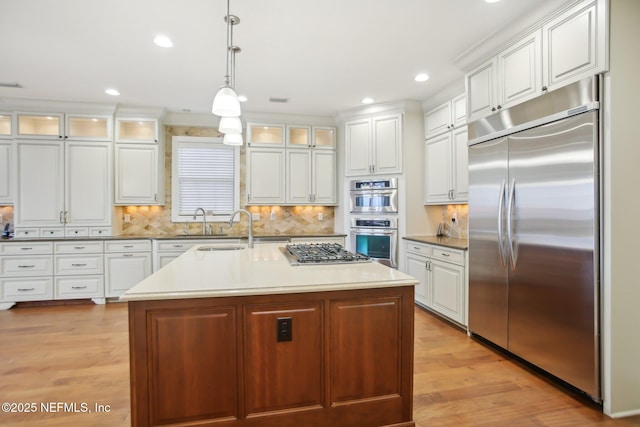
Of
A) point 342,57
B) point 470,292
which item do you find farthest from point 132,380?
point 342,57

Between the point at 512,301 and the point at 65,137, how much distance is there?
5.53 metres

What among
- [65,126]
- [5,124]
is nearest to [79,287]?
[65,126]

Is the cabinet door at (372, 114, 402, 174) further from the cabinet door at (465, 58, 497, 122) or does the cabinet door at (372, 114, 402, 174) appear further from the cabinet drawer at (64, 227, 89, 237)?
the cabinet drawer at (64, 227, 89, 237)

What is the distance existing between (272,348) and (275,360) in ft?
0.21

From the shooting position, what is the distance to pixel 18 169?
421cm

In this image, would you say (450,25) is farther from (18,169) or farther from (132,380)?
(18,169)

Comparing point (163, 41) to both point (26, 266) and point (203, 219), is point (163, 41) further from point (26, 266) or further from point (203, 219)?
point (26, 266)

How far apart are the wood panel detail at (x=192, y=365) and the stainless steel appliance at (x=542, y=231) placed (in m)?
2.11

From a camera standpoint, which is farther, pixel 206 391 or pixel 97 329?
pixel 97 329

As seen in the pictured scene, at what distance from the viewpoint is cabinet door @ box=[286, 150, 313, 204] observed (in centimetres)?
493

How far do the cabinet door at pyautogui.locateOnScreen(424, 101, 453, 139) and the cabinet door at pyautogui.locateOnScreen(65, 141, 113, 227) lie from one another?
434cm

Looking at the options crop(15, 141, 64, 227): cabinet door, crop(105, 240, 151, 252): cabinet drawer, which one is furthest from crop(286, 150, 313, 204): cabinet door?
crop(15, 141, 64, 227): cabinet door

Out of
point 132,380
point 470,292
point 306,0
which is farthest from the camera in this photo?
point 470,292

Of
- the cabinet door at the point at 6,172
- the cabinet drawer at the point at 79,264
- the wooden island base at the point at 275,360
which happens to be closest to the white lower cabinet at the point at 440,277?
Answer: the wooden island base at the point at 275,360
